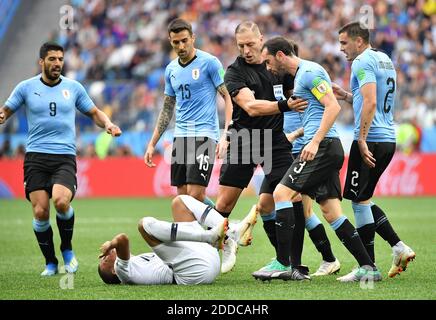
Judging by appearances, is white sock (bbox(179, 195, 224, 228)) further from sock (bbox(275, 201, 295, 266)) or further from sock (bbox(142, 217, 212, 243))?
sock (bbox(275, 201, 295, 266))

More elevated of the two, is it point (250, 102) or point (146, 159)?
point (250, 102)

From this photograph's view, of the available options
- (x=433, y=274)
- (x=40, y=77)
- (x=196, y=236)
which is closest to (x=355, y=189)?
(x=433, y=274)

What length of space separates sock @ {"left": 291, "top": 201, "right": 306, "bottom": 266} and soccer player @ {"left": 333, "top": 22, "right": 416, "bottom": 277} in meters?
0.61

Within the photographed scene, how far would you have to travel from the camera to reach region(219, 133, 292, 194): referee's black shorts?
10.4 meters

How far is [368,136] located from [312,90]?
105 centimetres

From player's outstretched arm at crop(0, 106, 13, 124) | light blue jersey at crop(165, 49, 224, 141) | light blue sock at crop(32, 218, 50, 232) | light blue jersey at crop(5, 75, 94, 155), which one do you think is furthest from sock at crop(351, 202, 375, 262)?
player's outstretched arm at crop(0, 106, 13, 124)

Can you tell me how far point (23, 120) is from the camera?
27.4 m

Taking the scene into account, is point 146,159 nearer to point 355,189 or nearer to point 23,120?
point 355,189

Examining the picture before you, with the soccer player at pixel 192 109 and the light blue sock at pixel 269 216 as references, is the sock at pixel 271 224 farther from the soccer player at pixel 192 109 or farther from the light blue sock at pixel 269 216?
the soccer player at pixel 192 109

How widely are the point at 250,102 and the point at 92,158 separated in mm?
15845

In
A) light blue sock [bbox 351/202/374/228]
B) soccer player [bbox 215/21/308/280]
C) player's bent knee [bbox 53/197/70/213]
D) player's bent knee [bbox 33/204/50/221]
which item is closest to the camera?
light blue sock [bbox 351/202/374/228]

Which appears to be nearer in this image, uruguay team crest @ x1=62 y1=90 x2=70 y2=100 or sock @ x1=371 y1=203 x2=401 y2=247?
sock @ x1=371 y1=203 x2=401 y2=247

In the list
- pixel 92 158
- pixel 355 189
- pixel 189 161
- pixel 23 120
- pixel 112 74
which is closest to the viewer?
pixel 355 189

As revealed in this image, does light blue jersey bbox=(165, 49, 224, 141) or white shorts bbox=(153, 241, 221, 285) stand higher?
light blue jersey bbox=(165, 49, 224, 141)
